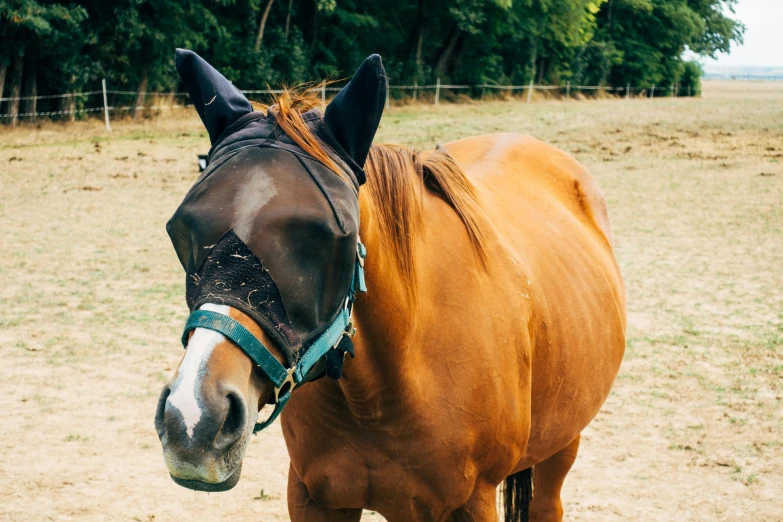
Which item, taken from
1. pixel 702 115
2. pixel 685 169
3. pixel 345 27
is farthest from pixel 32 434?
pixel 345 27

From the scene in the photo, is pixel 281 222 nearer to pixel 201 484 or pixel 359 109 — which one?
pixel 359 109

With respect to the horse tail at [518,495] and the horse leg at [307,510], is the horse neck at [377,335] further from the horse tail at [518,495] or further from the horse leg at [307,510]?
the horse tail at [518,495]

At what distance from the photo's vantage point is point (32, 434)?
153 inches

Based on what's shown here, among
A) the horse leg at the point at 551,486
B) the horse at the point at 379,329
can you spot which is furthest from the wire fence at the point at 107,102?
the horse at the point at 379,329

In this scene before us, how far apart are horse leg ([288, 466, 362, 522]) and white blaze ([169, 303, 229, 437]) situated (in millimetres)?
908

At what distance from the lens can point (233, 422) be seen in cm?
133

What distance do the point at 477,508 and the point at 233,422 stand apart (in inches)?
36.6

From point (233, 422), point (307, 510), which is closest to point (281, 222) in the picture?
point (233, 422)

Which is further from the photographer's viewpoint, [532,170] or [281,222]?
[532,170]

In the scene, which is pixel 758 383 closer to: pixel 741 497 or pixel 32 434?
pixel 741 497

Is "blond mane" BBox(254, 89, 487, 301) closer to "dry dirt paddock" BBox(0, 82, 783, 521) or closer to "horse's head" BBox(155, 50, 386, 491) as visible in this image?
"horse's head" BBox(155, 50, 386, 491)

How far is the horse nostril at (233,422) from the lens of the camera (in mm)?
1308

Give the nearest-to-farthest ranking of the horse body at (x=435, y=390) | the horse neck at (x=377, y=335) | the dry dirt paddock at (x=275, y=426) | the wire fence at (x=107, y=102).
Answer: the horse neck at (x=377, y=335)
the horse body at (x=435, y=390)
the dry dirt paddock at (x=275, y=426)
the wire fence at (x=107, y=102)

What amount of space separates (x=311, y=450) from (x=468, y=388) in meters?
0.44
